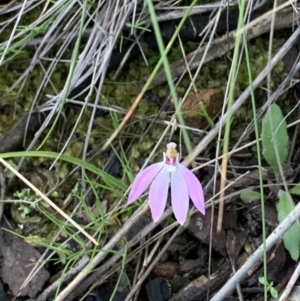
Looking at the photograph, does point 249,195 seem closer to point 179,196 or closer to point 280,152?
point 280,152

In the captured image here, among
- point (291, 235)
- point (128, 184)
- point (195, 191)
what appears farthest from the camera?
point (128, 184)

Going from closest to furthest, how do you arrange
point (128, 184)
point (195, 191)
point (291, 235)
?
point (195, 191) → point (291, 235) → point (128, 184)

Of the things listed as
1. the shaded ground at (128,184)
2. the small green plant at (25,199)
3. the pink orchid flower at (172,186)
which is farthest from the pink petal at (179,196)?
the small green plant at (25,199)

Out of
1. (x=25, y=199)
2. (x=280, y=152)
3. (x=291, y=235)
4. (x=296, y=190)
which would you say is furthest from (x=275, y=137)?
(x=25, y=199)

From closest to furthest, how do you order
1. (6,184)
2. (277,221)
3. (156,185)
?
(156,185) → (277,221) → (6,184)

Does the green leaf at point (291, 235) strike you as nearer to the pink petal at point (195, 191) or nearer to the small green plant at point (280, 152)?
the small green plant at point (280, 152)

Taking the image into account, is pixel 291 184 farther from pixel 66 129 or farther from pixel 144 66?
pixel 66 129

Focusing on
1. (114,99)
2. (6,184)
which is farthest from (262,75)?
(6,184)
